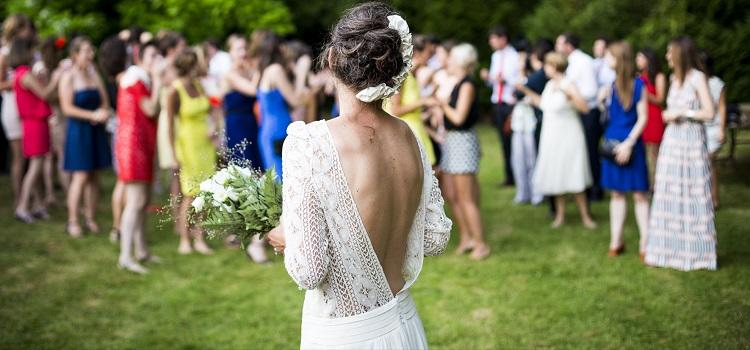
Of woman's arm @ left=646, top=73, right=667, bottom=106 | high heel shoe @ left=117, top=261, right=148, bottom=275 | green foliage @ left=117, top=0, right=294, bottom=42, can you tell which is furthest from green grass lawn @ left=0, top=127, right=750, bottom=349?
green foliage @ left=117, top=0, right=294, bottom=42

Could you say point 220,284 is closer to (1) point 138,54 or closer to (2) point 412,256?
(1) point 138,54

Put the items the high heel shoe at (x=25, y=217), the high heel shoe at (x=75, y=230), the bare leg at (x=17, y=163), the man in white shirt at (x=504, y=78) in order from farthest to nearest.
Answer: the man in white shirt at (x=504, y=78) → the bare leg at (x=17, y=163) → the high heel shoe at (x=25, y=217) → the high heel shoe at (x=75, y=230)

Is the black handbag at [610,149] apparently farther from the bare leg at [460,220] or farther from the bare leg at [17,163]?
the bare leg at [17,163]

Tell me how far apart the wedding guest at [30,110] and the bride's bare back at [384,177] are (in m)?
6.80

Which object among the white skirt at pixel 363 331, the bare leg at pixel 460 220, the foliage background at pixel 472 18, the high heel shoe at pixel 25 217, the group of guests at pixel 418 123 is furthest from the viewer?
the foliage background at pixel 472 18

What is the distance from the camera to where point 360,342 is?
2.71 meters

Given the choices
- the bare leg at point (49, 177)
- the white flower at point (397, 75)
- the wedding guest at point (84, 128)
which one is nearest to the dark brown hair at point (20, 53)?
the wedding guest at point (84, 128)

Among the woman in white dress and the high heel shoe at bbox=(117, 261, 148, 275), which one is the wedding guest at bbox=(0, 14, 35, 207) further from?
the woman in white dress

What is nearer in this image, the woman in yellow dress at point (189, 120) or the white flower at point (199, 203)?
the white flower at point (199, 203)

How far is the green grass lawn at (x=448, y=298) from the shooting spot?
509 centimetres

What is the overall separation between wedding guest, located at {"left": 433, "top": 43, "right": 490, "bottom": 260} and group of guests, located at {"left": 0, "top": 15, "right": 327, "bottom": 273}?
1440mm

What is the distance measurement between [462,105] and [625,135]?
4.67 ft

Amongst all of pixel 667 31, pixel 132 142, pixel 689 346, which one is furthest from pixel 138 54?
pixel 667 31

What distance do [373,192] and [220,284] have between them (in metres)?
4.25
